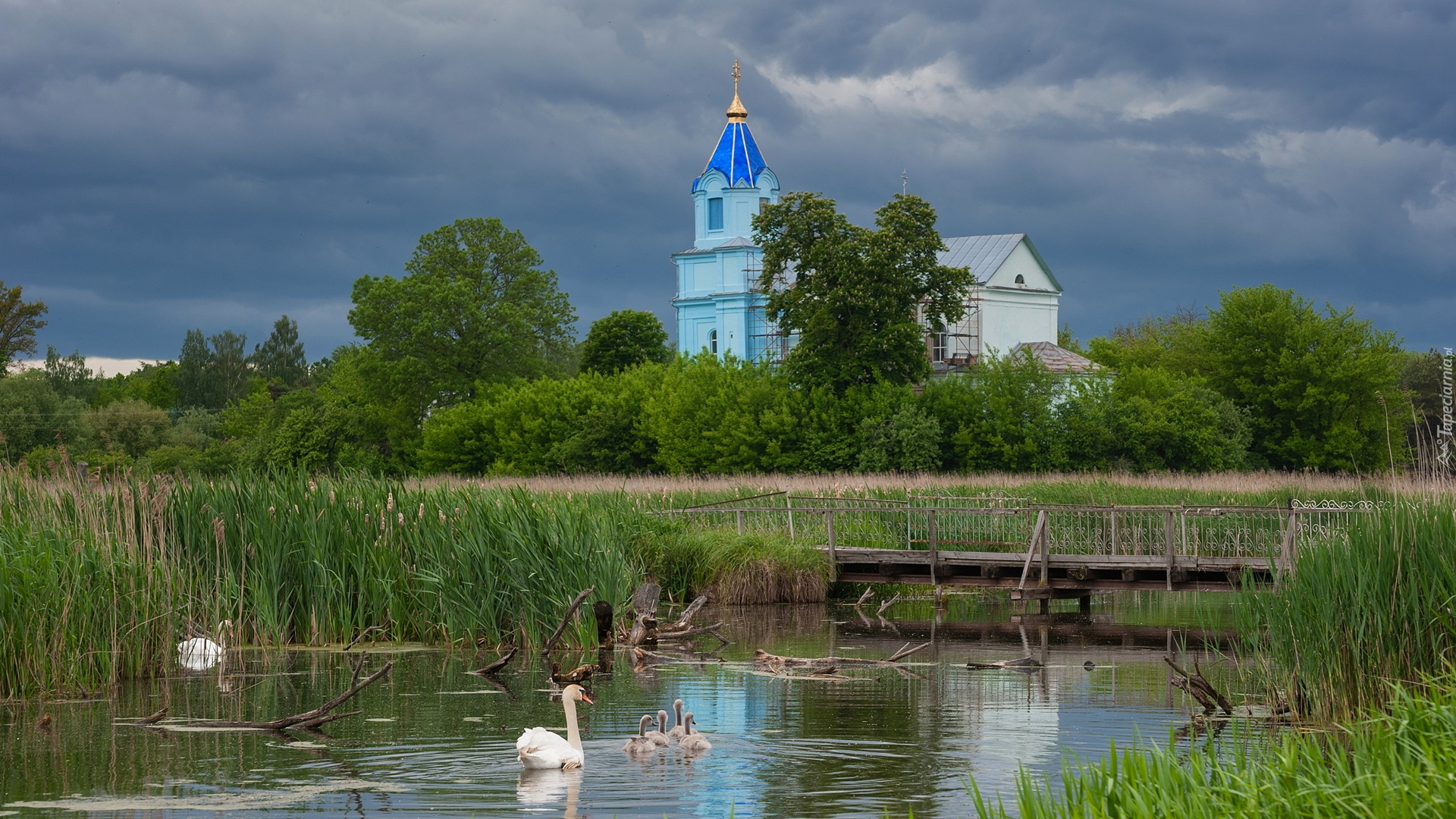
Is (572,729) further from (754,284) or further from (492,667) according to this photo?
(754,284)

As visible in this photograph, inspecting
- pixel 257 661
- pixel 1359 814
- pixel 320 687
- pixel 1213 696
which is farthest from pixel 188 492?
pixel 1359 814

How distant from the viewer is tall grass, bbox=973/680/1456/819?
18.5 ft

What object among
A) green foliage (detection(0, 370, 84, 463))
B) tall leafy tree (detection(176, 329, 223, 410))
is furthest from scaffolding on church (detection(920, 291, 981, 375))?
tall leafy tree (detection(176, 329, 223, 410))

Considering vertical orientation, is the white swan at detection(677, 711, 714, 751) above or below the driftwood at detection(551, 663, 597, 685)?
below

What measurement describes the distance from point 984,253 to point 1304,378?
16272 mm

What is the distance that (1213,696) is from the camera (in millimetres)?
11805

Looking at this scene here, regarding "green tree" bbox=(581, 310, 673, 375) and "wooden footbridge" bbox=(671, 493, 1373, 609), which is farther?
"green tree" bbox=(581, 310, 673, 375)

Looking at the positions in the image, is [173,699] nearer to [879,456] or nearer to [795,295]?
[879,456]

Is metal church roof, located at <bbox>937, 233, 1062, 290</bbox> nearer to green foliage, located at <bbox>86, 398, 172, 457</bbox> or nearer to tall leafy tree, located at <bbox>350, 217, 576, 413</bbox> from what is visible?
tall leafy tree, located at <bbox>350, 217, 576, 413</bbox>

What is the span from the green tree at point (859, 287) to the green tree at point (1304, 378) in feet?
41.2

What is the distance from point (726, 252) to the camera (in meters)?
74.1

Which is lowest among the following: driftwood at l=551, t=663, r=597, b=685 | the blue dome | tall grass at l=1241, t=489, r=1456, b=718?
driftwood at l=551, t=663, r=597, b=685

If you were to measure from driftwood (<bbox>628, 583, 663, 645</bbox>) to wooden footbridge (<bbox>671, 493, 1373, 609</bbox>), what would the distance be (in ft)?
24.9

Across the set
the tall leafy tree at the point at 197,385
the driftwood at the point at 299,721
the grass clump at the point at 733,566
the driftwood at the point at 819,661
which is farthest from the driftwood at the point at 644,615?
the tall leafy tree at the point at 197,385
